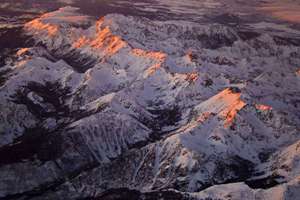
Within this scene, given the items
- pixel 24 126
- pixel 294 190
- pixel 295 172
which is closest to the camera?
pixel 294 190

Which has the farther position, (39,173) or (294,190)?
(39,173)

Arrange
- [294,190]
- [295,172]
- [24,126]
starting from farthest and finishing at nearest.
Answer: [24,126] < [295,172] < [294,190]

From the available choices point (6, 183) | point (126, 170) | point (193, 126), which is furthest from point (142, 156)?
point (6, 183)

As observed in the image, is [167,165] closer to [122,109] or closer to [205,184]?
[205,184]

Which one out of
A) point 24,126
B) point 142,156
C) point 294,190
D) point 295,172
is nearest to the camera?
point 294,190

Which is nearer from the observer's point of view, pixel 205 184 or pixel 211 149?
pixel 205 184

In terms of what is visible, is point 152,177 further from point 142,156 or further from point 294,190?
point 294,190

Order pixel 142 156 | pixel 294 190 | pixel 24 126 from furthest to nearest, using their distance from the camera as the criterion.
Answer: pixel 24 126, pixel 142 156, pixel 294 190

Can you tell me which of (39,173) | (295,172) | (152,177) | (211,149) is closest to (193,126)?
(211,149)
